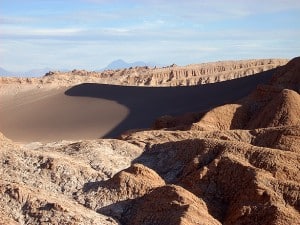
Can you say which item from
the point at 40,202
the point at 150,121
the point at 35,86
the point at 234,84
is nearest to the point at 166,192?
the point at 40,202

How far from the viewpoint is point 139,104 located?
43.9 m

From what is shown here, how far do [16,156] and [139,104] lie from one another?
31.9 meters

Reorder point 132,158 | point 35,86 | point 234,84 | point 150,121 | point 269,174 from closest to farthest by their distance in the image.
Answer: point 269,174 → point 132,158 → point 150,121 → point 234,84 → point 35,86

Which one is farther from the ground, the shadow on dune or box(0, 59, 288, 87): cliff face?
the shadow on dune

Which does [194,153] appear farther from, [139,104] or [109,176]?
[139,104]

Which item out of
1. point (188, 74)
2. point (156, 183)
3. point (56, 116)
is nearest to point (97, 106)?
point (56, 116)

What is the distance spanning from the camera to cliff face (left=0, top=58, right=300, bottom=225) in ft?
32.4

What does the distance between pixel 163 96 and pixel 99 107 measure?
186 inches

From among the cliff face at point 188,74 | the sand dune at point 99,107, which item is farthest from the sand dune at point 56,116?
the cliff face at point 188,74

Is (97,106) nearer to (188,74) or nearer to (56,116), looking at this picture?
(56,116)

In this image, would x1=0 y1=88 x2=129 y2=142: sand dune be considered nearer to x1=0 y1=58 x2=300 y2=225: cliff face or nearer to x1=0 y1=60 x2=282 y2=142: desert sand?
x1=0 y1=60 x2=282 y2=142: desert sand

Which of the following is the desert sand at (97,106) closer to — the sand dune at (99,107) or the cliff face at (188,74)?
the sand dune at (99,107)

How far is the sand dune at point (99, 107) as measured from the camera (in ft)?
127

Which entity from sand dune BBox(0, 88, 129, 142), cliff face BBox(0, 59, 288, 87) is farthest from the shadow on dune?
cliff face BBox(0, 59, 288, 87)
